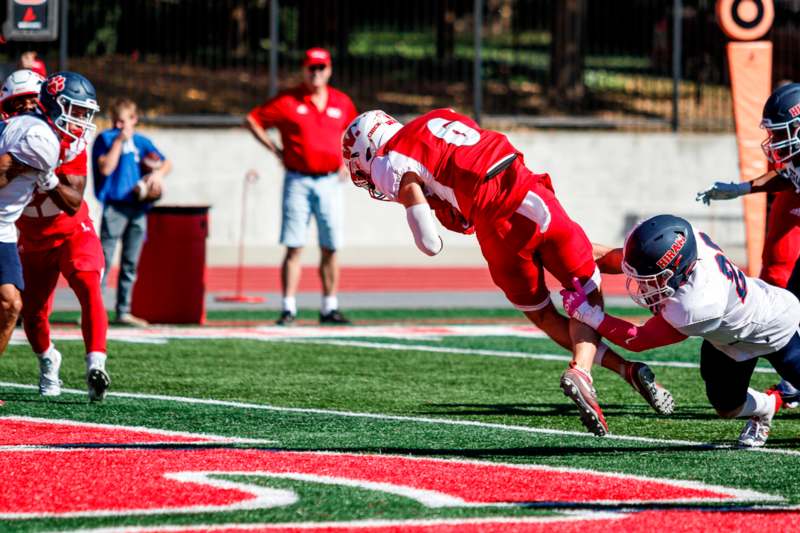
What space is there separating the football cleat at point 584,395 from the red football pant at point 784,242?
6.46 ft

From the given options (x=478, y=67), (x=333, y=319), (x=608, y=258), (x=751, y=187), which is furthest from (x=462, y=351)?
(x=478, y=67)

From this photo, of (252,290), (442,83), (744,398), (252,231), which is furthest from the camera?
(442,83)

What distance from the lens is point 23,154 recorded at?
7617mm

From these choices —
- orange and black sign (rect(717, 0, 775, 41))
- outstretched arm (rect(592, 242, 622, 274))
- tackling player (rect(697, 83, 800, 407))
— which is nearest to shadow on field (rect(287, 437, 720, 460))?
outstretched arm (rect(592, 242, 622, 274))

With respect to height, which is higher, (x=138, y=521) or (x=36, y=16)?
(x=36, y=16)

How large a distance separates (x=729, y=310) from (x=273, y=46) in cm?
1408

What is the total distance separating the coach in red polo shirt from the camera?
486 inches

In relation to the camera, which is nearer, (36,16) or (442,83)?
(36,16)

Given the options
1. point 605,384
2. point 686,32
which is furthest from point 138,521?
point 686,32

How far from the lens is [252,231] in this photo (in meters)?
19.9

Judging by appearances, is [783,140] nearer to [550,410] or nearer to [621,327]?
[621,327]

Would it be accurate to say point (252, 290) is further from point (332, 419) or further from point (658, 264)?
point (658, 264)

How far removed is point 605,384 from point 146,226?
4722mm

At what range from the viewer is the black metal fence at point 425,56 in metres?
20.0
